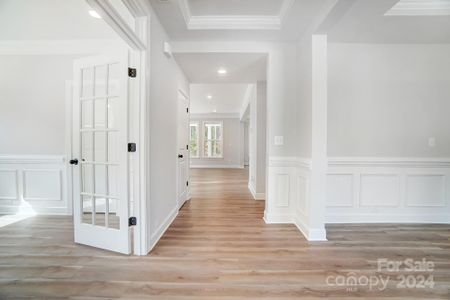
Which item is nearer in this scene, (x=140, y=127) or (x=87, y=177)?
(x=140, y=127)

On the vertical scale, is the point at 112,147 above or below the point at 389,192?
above

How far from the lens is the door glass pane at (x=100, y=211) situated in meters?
2.20

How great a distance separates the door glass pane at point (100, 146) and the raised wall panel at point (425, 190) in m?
3.92

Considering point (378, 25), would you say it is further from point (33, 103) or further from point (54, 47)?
point (33, 103)

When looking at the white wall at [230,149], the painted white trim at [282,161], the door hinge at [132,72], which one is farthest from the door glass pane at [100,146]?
the white wall at [230,149]

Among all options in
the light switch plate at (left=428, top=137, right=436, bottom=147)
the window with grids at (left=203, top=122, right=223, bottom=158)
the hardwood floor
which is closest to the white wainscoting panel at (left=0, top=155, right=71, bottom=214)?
the hardwood floor

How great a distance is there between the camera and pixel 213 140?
1084cm

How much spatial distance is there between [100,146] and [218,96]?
5.33 m

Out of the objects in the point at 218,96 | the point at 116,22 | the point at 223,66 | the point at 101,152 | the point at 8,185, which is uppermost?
the point at 218,96

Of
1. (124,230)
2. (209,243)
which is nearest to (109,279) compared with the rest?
(124,230)

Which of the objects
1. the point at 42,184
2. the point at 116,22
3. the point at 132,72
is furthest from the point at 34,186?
the point at 116,22

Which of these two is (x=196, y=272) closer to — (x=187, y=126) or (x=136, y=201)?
(x=136, y=201)

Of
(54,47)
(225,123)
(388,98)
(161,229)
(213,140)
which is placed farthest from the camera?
(213,140)

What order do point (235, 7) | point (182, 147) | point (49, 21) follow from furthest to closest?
point (182, 147) → point (49, 21) → point (235, 7)
